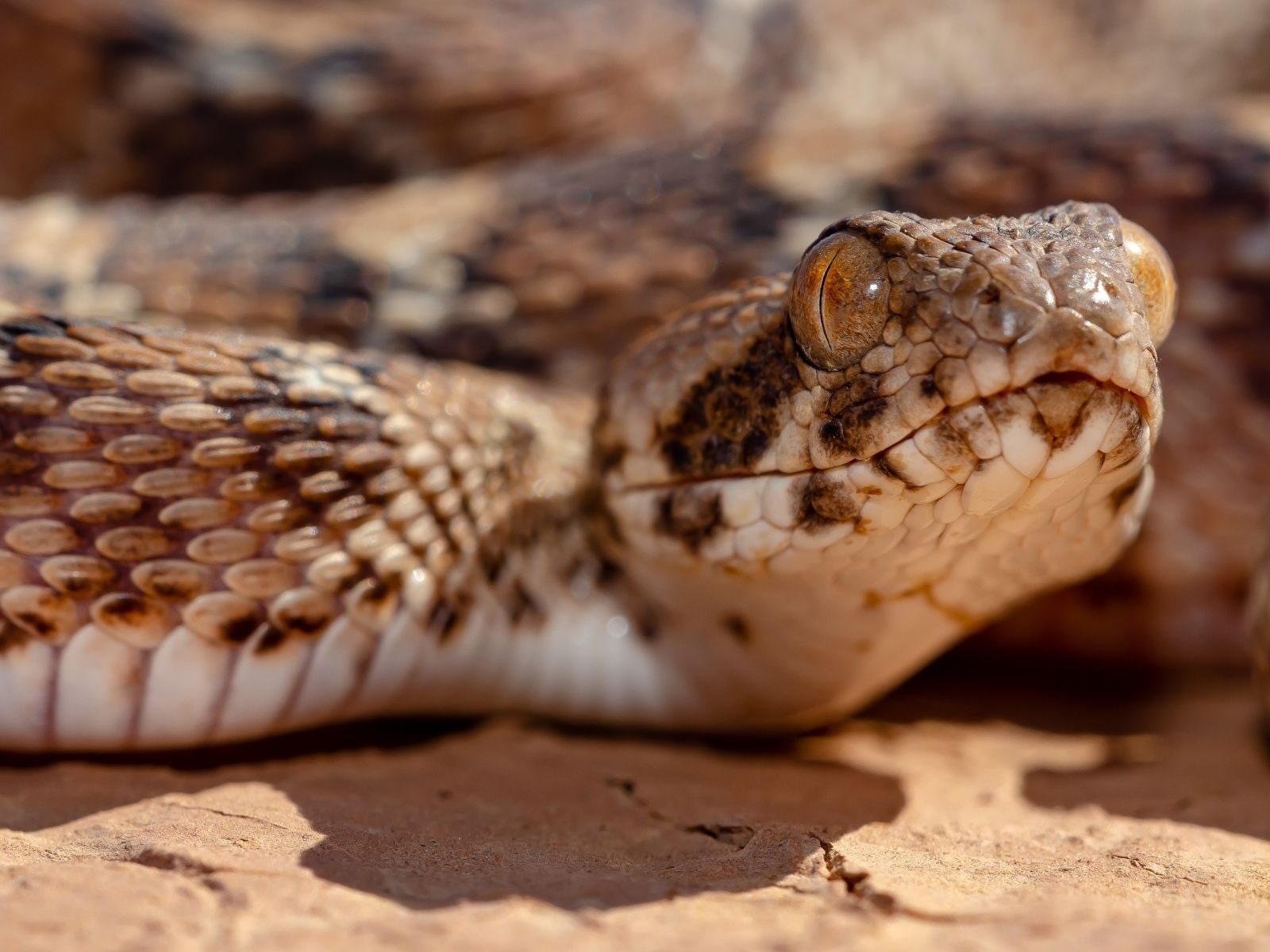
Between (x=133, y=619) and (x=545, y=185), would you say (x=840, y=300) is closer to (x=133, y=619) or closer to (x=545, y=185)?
(x=133, y=619)

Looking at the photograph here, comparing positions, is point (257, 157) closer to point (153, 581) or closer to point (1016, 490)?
point (153, 581)

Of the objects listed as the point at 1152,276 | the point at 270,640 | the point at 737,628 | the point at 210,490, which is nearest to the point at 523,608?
the point at 737,628

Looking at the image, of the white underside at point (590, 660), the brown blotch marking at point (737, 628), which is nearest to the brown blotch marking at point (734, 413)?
the white underside at point (590, 660)

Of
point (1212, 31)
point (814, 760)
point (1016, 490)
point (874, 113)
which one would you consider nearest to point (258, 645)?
point (814, 760)

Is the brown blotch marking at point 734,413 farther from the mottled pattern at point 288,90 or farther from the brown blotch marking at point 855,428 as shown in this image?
the mottled pattern at point 288,90

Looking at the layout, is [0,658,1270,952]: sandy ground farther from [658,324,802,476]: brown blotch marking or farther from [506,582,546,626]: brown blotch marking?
[658,324,802,476]: brown blotch marking
